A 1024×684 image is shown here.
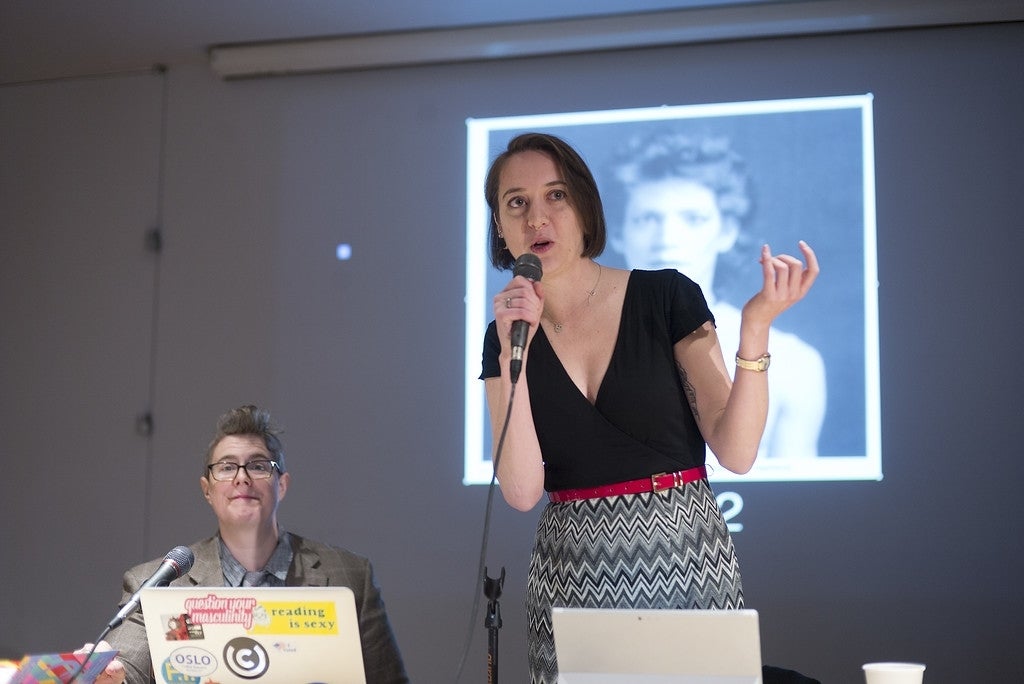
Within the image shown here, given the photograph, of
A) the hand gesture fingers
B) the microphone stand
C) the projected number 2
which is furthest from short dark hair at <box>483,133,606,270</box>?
the projected number 2

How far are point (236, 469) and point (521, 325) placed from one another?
1.44 m

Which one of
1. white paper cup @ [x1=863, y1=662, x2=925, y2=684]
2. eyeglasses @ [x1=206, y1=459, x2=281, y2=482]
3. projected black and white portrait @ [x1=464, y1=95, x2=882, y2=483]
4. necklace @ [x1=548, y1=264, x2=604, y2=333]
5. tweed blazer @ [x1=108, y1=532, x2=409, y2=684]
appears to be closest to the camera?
white paper cup @ [x1=863, y1=662, x2=925, y2=684]

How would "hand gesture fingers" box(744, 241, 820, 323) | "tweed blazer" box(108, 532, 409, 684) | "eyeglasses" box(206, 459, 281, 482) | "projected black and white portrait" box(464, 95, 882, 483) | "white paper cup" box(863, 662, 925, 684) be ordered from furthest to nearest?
"projected black and white portrait" box(464, 95, 882, 483) < "eyeglasses" box(206, 459, 281, 482) < "tweed blazer" box(108, 532, 409, 684) < "hand gesture fingers" box(744, 241, 820, 323) < "white paper cup" box(863, 662, 925, 684)

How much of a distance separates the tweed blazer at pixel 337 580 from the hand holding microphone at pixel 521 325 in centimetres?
125

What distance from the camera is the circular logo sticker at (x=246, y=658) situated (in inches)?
57.6

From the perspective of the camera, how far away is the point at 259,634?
1.46 m

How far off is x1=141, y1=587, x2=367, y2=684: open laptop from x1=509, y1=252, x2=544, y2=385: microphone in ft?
1.36

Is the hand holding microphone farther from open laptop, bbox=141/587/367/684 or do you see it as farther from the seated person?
the seated person

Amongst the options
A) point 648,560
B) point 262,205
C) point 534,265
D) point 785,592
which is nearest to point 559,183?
point 534,265

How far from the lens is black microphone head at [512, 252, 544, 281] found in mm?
1734

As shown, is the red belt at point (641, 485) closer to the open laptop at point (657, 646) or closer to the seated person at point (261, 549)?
the open laptop at point (657, 646)

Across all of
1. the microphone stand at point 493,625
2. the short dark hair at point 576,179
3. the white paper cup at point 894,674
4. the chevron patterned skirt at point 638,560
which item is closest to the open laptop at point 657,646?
the white paper cup at point 894,674

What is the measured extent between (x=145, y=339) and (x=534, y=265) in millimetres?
3109

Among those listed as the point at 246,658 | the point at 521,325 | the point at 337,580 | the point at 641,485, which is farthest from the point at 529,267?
the point at 337,580
